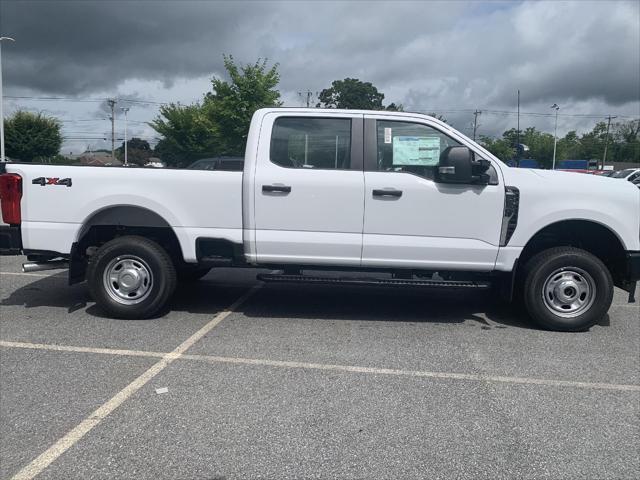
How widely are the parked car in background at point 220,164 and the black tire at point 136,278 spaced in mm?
927

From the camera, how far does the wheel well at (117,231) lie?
5719 mm

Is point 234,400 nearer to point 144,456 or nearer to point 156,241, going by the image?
point 144,456

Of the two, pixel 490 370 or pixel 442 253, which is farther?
pixel 442 253

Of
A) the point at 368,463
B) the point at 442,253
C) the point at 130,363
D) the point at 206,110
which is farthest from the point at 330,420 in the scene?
the point at 206,110

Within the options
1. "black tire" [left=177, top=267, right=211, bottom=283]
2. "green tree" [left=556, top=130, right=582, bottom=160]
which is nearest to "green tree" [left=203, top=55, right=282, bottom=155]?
"black tire" [left=177, top=267, right=211, bottom=283]

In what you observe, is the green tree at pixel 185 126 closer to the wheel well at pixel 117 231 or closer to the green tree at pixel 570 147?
the wheel well at pixel 117 231

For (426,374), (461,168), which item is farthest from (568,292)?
(426,374)

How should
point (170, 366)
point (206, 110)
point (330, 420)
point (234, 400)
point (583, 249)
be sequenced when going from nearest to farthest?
point (330, 420)
point (234, 400)
point (170, 366)
point (583, 249)
point (206, 110)

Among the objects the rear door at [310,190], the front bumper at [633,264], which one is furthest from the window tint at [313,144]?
the front bumper at [633,264]

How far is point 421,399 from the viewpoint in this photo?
399cm

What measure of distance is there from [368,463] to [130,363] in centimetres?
237

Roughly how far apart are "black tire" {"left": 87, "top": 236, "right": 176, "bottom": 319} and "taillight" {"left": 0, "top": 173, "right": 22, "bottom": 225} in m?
0.87

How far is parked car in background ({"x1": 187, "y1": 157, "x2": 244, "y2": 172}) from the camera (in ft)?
18.8

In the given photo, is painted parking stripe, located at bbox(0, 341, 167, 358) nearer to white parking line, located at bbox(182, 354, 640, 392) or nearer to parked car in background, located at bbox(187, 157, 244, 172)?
white parking line, located at bbox(182, 354, 640, 392)
